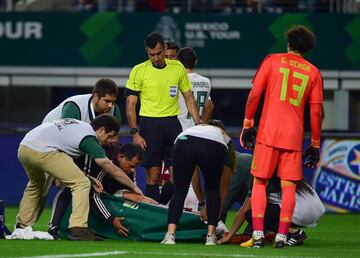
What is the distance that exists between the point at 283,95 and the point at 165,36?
13232 mm

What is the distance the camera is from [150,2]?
83.4ft

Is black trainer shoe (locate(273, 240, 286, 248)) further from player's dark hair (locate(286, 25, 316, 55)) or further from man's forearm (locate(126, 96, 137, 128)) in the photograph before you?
man's forearm (locate(126, 96, 137, 128))

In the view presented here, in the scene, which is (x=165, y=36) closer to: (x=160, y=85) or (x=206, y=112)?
(x=206, y=112)

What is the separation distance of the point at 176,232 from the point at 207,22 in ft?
42.7

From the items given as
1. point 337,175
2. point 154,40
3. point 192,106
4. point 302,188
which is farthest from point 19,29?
point 302,188

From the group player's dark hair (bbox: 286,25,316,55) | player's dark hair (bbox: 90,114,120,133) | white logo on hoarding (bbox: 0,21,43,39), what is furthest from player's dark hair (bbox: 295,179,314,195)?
white logo on hoarding (bbox: 0,21,43,39)

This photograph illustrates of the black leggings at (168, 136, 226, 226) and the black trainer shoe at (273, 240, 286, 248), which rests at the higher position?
the black leggings at (168, 136, 226, 226)

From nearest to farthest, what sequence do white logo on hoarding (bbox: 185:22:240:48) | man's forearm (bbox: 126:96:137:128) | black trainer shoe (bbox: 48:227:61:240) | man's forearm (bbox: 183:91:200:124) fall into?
black trainer shoe (bbox: 48:227:61:240), man's forearm (bbox: 183:91:200:124), man's forearm (bbox: 126:96:137:128), white logo on hoarding (bbox: 185:22:240:48)

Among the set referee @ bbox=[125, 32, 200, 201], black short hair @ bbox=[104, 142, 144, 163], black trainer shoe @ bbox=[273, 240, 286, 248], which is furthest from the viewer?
referee @ bbox=[125, 32, 200, 201]

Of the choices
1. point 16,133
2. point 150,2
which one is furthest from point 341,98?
point 16,133

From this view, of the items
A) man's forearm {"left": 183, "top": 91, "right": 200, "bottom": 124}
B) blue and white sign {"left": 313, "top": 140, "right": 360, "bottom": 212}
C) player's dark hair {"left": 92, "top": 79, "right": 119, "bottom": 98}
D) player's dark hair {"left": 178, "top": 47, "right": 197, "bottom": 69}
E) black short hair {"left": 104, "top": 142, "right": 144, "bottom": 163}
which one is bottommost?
blue and white sign {"left": 313, "top": 140, "right": 360, "bottom": 212}

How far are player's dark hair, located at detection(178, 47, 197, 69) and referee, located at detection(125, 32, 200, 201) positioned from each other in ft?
2.30

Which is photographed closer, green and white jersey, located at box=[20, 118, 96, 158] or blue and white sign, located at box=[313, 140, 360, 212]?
green and white jersey, located at box=[20, 118, 96, 158]

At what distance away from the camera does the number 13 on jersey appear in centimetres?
1180
